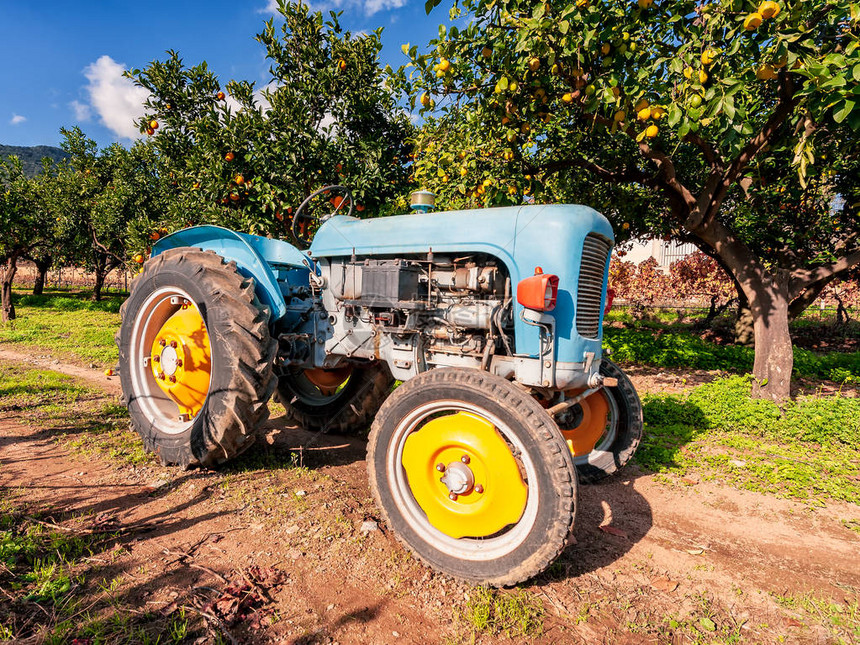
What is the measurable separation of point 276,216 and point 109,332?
23.5ft

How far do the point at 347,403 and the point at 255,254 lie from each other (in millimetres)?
1569

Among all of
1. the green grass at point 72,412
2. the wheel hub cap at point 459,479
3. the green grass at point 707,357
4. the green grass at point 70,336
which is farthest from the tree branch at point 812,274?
the green grass at point 70,336

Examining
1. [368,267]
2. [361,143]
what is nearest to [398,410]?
[368,267]

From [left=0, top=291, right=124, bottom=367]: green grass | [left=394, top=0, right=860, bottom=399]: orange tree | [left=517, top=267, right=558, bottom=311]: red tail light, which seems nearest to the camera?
[left=517, top=267, right=558, bottom=311]: red tail light

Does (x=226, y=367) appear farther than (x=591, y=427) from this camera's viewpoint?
No

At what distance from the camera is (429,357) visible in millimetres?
3029

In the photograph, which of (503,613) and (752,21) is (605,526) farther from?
(752,21)

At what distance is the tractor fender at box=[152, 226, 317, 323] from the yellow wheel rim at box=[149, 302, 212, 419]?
518 mm

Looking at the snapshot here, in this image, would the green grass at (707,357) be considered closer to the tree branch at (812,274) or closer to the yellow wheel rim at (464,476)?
the tree branch at (812,274)

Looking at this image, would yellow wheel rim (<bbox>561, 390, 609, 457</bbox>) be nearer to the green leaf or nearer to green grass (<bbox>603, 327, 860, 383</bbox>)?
the green leaf

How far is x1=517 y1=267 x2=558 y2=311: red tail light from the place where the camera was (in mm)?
2425

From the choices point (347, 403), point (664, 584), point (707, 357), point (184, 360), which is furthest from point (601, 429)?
point (707, 357)

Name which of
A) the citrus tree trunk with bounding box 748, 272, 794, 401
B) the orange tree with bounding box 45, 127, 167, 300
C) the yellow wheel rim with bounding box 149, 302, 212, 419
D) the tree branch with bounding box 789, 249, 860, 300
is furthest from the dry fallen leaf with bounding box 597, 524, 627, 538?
the orange tree with bounding box 45, 127, 167, 300

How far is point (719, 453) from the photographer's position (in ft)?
14.1
